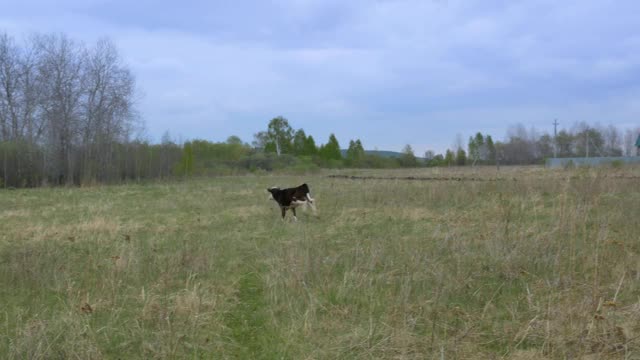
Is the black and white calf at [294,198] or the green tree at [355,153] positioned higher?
the green tree at [355,153]

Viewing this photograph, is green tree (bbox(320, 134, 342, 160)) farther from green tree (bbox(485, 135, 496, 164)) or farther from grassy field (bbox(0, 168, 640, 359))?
grassy field (bbox(0, 168, 640, 359))

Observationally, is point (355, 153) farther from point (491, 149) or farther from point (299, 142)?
point (491, 149)

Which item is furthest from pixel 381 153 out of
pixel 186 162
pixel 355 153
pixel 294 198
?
pixel 294 198

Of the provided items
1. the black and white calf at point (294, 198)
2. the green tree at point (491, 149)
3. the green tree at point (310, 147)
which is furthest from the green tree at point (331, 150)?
the black and white calf at point (294, 198)

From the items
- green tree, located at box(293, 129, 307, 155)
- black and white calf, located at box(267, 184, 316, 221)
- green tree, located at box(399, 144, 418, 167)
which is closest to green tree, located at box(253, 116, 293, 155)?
green tree, located at box(293, 129, 307, 155)

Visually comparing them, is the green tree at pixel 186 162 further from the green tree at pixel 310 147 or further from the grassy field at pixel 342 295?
the grassy field at pixel 342 295

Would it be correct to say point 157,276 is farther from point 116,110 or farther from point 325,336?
point 116,110

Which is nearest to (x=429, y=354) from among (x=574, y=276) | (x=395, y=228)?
(x=574, y=276)

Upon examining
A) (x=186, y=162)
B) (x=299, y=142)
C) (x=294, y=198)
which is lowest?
(x=294, y=198)

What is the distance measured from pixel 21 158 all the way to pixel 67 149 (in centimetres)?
329

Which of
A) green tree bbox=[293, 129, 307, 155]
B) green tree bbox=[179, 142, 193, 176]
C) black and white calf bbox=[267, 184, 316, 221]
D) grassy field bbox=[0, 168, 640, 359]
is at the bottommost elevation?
grassy field bbox=[0, 168, 640, 359]

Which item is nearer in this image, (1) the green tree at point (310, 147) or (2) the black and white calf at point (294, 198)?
(2) the black and white calf at point (294, 198)

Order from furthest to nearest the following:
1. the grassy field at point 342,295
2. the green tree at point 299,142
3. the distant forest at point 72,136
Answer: the green tree at point 299,142
the distant forest at point 72,136
the grassy field at point 342,295

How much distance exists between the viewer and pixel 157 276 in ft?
18.8
